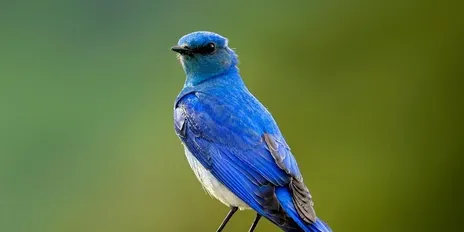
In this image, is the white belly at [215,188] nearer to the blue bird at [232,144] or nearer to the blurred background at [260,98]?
the blue bird at [232,144]

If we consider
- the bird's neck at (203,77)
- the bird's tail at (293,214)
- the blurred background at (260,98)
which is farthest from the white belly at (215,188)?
the blurred background at (260,98)

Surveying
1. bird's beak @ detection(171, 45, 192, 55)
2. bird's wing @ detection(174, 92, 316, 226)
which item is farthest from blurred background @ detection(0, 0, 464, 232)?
bird's beak @ detection(171, 45, 192, 55)

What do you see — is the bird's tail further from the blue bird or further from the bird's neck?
the bird's neck

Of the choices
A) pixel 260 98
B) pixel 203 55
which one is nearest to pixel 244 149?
pixel 203 55

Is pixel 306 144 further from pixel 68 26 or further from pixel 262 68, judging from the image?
pixel 68 26

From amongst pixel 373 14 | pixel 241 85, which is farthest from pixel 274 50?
pixel 241 85

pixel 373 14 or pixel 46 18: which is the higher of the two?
pixel 373 14

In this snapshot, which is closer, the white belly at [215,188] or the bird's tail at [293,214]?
the bird's tail at [293,214]

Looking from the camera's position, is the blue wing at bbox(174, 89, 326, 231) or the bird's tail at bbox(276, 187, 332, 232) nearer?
the bird's tail at bbox(276, 187, 332, 232)
